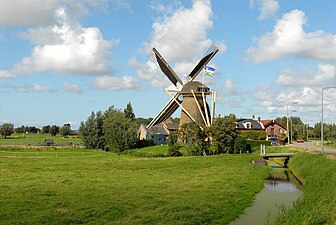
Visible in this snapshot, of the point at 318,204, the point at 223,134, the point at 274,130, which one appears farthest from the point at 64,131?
the point at 318,204

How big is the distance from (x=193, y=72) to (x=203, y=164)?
30.2 meters

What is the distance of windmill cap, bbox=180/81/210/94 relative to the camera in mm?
70188

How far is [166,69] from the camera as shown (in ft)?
242

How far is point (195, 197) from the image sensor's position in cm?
2366

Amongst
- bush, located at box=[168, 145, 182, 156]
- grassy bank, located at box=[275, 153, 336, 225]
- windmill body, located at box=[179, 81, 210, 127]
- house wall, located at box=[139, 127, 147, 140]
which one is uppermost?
windmill body, located at box=[179, 81, 210, 127]

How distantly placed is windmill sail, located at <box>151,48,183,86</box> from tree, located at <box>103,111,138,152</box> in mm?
11019

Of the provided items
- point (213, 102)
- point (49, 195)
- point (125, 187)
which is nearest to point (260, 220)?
point (125, 187)

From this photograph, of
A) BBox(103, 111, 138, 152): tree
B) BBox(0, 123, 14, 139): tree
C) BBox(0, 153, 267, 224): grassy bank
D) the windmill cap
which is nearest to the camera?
BBox(0, 153, 267, 224): grassy bank

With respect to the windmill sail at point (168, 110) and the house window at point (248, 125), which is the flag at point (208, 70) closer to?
the windmill sail at point (168, 110)

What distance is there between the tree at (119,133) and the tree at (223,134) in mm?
18282

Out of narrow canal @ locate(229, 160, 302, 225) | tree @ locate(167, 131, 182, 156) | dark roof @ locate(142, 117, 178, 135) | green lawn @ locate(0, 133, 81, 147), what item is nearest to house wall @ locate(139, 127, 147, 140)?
dark roof @ locate(142, 117, 178, 135)

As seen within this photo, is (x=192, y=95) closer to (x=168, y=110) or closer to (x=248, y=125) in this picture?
(x=168, y=110)

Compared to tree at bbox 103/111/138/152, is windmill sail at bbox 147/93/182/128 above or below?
above

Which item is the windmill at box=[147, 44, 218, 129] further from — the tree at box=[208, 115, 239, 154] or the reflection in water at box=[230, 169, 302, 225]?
the reflection in water at box=[230, 169, 302, 225]
